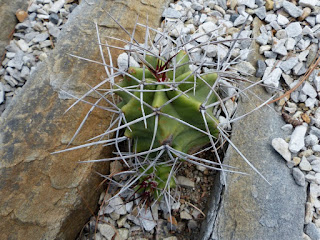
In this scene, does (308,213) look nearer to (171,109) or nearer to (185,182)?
(185,182)

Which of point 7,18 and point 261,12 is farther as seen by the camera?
point 7,18

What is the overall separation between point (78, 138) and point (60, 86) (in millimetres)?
309

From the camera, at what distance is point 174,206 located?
4.90 feet

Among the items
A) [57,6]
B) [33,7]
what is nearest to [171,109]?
[57,6]

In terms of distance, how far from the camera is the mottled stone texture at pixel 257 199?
4.36ft

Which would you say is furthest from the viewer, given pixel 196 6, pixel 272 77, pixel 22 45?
pixel 22 45

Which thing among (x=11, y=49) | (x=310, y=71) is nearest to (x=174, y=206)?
(x=310, y=71)

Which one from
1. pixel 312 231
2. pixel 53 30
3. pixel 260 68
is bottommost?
pixel 312 231

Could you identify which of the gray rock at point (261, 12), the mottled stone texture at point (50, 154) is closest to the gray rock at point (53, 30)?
the mottled stone texture at point (50, 154)

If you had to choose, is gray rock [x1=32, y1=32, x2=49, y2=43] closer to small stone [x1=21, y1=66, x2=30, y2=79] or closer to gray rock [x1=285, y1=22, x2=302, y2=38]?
small stone [x1=21, y1=66, x2=30, y2=79]

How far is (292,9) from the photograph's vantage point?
6.10ft

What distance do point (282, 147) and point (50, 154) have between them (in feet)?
3.55

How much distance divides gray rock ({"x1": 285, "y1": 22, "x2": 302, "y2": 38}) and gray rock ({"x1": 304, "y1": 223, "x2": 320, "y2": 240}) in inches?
40.5

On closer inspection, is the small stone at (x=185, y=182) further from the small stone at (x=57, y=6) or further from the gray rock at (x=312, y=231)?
the small stone at (x=57, y=6)
